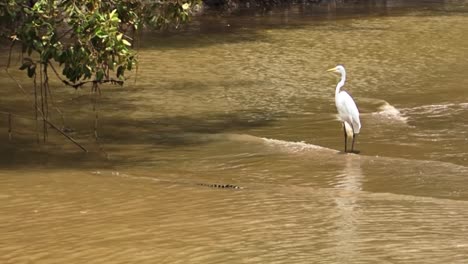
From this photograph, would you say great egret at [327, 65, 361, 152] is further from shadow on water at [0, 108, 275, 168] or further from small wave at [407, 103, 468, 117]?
small wave at [407, 103, 468, 117]

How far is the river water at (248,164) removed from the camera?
27.4 ft

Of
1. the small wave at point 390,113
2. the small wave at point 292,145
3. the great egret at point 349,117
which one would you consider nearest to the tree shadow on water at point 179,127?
the small wave at point 292,145

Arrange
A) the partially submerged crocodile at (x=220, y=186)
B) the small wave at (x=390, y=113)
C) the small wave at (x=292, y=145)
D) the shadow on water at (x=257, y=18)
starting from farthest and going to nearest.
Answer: the shadow on water at (x=257, y=18), the small wave at (x=390, y=113), the small wave at (x=292, y=145), the partially submerged crocodile at (x=220, y=186)

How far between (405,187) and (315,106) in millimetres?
6270

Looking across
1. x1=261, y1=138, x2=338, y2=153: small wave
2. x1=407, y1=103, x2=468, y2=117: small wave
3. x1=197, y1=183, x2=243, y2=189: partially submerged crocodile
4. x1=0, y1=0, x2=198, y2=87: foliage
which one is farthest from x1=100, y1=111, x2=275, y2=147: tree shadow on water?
x1=197, y1=183, x2=243, y2=189: partially submerged crocodile

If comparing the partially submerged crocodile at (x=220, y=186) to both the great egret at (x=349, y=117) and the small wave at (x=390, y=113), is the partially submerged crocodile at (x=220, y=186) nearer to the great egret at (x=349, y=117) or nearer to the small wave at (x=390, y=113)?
the great egret at (x=349, y=117)

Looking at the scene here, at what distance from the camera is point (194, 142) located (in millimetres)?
14305

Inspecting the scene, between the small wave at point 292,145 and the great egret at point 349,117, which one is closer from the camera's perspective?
the small wave at point 292,145

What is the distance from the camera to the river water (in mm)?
8359

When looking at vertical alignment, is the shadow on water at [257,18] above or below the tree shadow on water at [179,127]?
below

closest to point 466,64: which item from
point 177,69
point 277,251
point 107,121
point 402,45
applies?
point 402,45

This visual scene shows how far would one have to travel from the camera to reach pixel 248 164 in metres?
12.8

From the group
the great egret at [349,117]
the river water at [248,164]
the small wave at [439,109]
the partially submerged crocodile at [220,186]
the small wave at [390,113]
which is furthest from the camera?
the small wave at [439,109]

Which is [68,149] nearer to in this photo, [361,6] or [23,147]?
[23,147]
